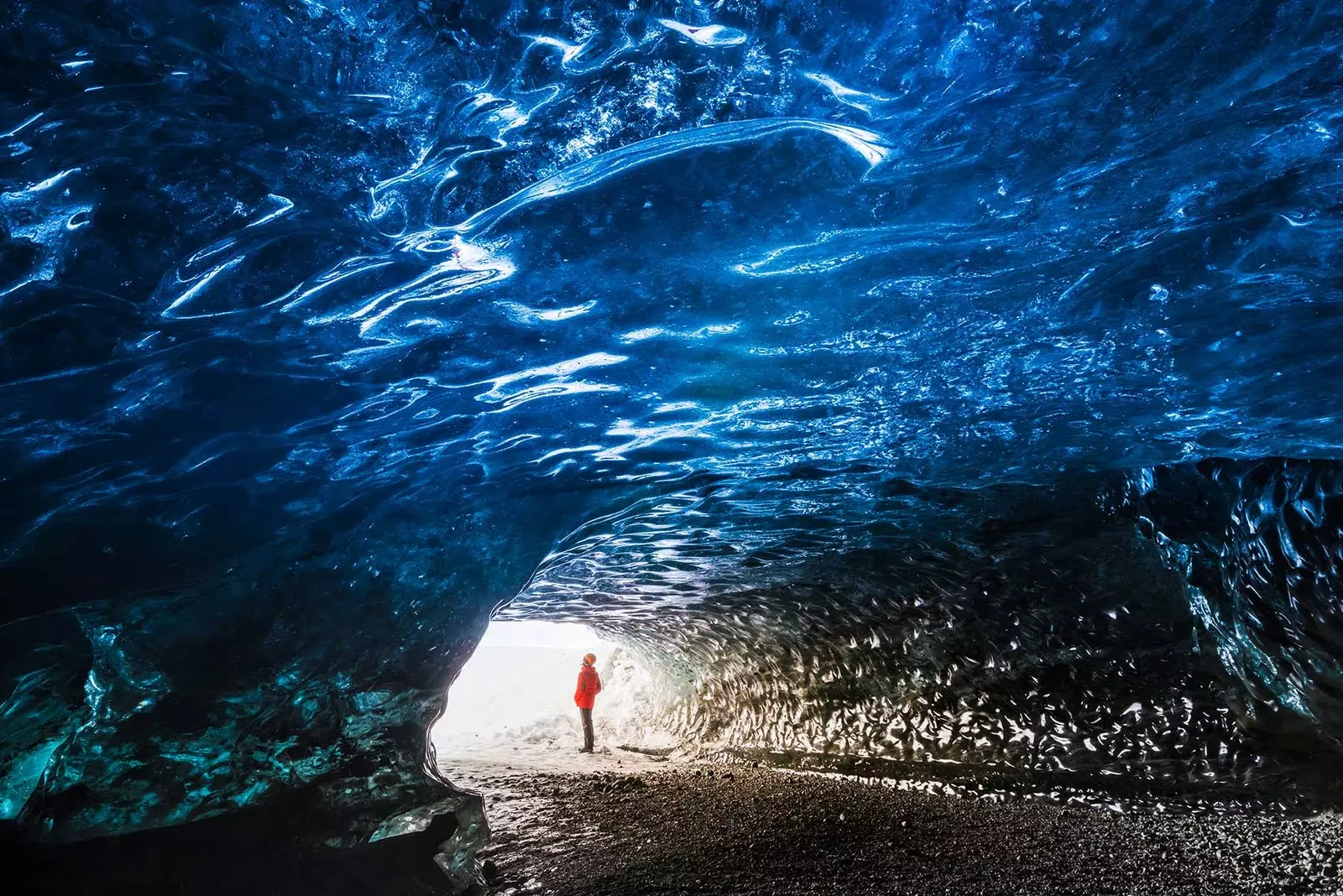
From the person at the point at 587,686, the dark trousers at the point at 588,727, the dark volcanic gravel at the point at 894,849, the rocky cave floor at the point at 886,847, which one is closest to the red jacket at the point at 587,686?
the person at the point at 587,686

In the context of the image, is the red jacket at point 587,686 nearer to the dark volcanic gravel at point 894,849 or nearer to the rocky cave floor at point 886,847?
the rocky cave floor at point 886,847

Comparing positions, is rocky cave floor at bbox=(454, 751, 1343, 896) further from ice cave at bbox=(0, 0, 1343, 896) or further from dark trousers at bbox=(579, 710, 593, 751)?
dark trousers at bbox=(579, 710, 593, 751)

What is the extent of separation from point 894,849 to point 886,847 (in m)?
0.09

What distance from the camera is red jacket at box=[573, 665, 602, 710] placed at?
1338 centimetres

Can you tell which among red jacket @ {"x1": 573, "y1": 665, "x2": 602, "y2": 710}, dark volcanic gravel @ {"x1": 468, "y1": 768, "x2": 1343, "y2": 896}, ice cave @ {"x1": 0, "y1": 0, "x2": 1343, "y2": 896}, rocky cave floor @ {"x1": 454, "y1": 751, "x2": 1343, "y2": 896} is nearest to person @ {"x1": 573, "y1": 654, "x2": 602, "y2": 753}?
red jacket @ {"x1": 573, "y1": 665, "x2": 602, "y2": 710}

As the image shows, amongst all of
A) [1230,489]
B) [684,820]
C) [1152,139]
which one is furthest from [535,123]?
[1230,489]

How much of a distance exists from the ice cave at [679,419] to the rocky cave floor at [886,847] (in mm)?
66

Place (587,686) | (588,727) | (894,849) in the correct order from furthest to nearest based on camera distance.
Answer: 1. (588,727)
2. (587,686)
3. (894,849)

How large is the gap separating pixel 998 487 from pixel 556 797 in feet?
23.2

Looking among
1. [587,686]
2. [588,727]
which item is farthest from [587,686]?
[588,727]

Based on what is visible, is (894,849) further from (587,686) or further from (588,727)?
(588,727)

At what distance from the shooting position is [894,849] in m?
5.59

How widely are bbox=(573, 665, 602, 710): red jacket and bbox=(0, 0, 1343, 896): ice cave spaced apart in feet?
10.1

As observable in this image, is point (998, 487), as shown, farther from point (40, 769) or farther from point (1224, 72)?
point (40, 769)
